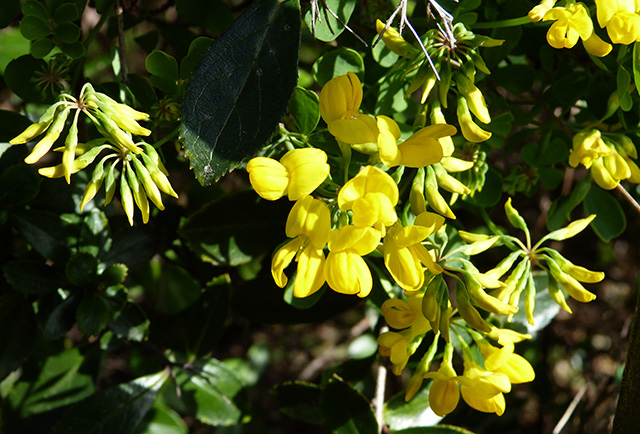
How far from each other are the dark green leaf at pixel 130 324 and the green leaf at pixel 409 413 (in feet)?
1.88

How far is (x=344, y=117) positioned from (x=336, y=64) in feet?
0.88

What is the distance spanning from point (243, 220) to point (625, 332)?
3.84 ft

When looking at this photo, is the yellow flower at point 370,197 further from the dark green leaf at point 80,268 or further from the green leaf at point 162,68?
the dark green leaf at point 80,268

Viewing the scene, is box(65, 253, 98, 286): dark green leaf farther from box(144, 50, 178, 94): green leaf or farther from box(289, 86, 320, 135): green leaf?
box(289, 86, 320, 135): green leaf

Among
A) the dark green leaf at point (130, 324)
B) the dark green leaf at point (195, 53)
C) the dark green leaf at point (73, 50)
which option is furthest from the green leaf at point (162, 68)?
the dark green leaf at point (130, 324)

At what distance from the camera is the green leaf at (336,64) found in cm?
107

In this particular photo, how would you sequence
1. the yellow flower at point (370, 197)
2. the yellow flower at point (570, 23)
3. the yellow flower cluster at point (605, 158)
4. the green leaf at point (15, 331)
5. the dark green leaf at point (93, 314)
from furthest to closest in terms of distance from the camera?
the green leaf at point (15, 331) → the dark green leaf at point (93, 314) → the yellow flower cluster at point (605, 158) → the yellow flower at point (570, 23) → the yellow flower at point (370, 197)

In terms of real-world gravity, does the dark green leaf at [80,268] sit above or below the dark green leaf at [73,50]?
below

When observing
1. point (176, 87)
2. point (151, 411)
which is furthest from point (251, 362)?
point (176, 87)

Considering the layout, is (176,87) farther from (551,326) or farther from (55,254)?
(551,326)

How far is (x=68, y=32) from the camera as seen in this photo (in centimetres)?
106

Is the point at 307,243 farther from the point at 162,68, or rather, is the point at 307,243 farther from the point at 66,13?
the point at 66,13

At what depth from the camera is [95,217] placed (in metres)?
1.28

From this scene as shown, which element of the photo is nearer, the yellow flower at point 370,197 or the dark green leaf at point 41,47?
the yellow flower at point 370,197
